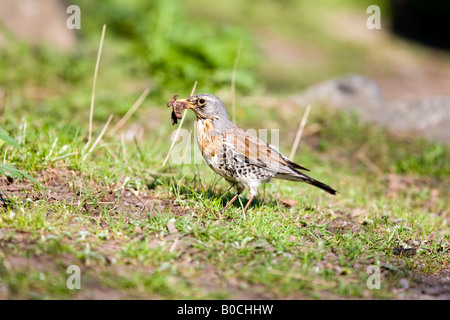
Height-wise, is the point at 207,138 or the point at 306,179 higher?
the point at 207,138

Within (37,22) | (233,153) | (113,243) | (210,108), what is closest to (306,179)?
(233,153)

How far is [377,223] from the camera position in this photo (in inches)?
196

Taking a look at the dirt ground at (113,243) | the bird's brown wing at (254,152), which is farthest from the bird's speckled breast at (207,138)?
the dirt ground at (113,243)

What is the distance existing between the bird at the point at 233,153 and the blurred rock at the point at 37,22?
680 cm

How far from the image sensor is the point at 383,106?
351 inches

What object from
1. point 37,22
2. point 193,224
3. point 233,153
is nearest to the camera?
point 193,224

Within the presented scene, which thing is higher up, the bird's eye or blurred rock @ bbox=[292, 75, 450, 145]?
the bird's eye

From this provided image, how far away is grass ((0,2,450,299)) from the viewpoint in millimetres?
3461

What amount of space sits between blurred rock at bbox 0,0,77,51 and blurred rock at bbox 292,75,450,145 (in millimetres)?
5267

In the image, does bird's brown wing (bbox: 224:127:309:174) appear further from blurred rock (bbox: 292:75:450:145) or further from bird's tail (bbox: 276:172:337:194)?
blurred rock (bbox: 292:75:450:145)

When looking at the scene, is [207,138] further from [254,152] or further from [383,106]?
[383,106]

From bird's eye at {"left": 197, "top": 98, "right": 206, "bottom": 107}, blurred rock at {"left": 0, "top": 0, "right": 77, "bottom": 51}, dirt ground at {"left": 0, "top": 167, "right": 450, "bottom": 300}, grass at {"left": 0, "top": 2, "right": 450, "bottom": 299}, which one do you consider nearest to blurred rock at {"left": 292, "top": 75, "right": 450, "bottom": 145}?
grass at {"left": 0, "top": 2, "right": 450, "bottom": 299}

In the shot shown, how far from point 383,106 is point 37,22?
709cm

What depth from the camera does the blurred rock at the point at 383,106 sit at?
8.50 meters
